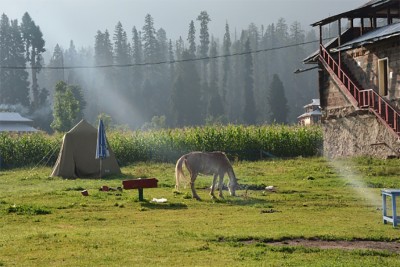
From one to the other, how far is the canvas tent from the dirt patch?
21.8 metres

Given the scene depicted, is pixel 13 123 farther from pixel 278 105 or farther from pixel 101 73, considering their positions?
pixel 101 73

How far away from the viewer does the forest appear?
124m

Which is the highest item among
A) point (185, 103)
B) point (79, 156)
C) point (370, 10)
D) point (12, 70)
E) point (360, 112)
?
point (12, 70)

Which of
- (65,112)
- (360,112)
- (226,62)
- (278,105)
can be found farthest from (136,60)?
(360,112)

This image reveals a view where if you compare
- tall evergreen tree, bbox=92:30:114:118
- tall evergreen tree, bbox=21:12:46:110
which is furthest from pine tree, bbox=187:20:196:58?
tall evergreen tree, bbox=21:12:46:110

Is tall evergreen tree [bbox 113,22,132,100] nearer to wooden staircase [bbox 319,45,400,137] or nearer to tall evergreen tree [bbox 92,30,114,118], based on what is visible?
tall evergreen tree [bbox 92,30,114,118]

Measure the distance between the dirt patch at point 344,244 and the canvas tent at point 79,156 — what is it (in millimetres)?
21765

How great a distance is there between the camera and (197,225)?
1395 centimetres

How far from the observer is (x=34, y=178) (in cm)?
3136

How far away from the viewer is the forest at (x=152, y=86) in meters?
124

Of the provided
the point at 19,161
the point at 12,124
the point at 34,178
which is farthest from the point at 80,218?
the point at 12,124

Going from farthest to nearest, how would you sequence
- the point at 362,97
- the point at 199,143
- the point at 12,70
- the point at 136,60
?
the point at 136,60, the point at 12,70, the point at 199,143, the point at 362,97

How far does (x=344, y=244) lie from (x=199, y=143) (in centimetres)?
A: 3344

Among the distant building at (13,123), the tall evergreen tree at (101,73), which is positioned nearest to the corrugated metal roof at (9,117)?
the distant building at (13,123)
